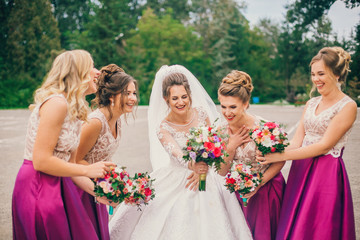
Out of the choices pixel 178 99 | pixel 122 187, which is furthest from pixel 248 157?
pixel 122 187

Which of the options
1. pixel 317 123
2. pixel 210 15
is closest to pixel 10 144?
pixel 317 123

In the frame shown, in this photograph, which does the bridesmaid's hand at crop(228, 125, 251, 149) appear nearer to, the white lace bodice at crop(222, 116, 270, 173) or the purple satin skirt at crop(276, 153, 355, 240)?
the white lace bodice at crop(222, 116, 270, 173)

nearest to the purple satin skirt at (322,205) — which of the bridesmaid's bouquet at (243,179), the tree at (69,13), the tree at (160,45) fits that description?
the bridesmaid's bouquet at (243,179)

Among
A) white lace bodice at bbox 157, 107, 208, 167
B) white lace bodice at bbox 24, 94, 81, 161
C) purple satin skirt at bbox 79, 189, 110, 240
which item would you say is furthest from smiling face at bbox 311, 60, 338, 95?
purple satin skirt at bbox 79, 189, 110, 240

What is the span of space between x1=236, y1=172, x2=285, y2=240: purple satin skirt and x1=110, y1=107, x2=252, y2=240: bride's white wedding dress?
0.18m

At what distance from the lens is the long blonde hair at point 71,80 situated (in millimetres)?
2850

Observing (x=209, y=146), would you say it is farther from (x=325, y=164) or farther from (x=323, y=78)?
(x=323, y=78)

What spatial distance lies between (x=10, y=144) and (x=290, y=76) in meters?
46.3

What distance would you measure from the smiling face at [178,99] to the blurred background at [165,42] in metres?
28.1

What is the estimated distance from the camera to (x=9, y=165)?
9930 millimetres

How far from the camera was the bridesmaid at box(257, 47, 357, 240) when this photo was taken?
3471 mm

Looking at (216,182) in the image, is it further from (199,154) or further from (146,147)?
(146,147)

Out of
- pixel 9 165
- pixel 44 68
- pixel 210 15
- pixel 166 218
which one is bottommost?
pixel 9 165

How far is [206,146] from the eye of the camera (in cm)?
347
